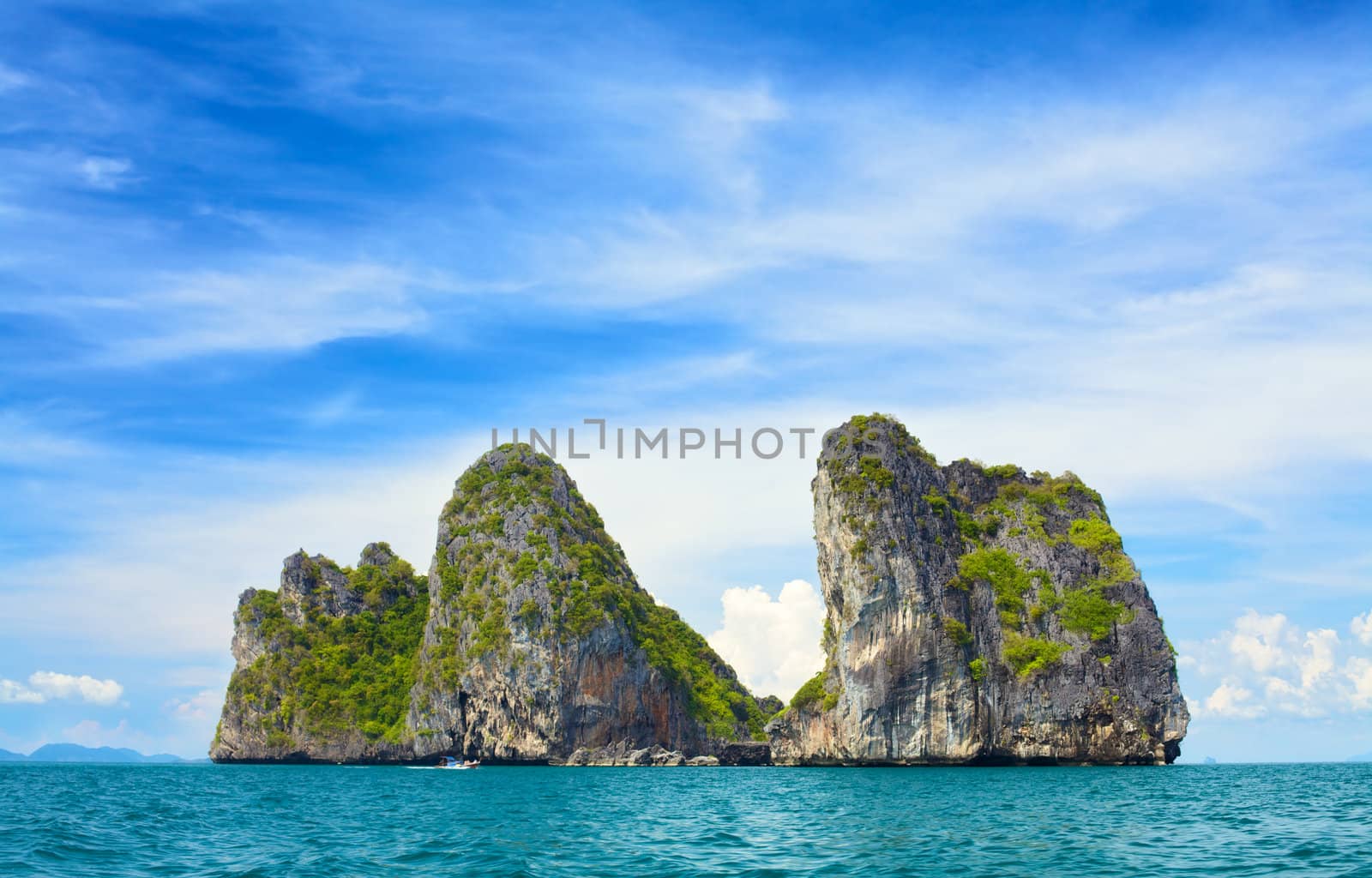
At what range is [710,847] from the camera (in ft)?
83.6

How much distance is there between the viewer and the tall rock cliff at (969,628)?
243 ft

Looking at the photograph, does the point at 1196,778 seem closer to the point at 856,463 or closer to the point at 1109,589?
the point at 1109,589

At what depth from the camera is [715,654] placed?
132m

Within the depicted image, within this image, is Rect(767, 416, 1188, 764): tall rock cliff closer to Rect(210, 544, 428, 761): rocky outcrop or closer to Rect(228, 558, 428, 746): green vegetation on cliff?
Rect(228, 558, 428, 746): green vegetation on cliff

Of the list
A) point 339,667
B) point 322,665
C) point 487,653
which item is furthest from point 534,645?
point 322,665

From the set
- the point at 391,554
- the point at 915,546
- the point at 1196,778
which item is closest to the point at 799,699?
the point at 915,546

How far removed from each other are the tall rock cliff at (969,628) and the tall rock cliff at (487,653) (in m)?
22.3

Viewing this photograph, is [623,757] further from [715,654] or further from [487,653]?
[715,654]

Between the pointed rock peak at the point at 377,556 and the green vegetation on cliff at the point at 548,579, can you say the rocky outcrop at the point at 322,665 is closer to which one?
the pointed rock peak at the point at 377,556

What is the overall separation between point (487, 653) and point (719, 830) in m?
75.6

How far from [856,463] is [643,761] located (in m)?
37.3

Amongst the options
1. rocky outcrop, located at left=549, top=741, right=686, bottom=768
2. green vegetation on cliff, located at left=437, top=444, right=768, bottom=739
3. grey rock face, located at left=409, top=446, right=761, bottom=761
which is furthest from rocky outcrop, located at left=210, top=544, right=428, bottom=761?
rocky outcrop, located at left=549, top=741, right=686, bottom=768

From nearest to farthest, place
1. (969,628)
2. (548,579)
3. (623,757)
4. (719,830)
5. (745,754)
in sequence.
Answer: (719,830) → (969,628) → (623,757) → (548,579) → (745,754)

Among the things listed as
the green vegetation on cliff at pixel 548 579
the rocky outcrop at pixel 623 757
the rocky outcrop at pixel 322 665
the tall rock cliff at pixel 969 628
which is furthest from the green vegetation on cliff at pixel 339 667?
the tall rock cliff at pixel 969 628
